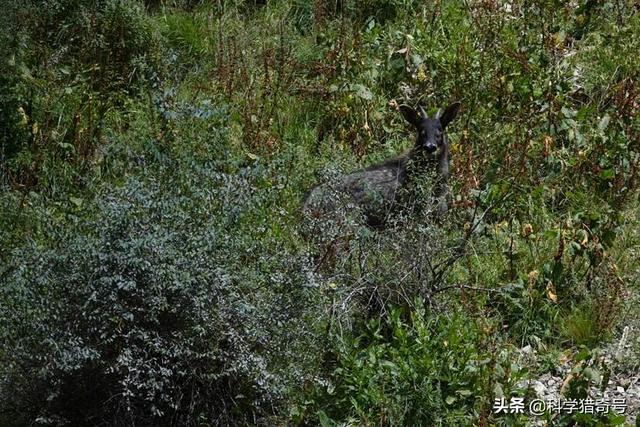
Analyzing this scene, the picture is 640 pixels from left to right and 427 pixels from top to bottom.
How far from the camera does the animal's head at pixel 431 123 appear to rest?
1003cm

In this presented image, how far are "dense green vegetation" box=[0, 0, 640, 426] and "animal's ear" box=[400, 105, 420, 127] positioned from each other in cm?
42

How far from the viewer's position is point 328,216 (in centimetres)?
839

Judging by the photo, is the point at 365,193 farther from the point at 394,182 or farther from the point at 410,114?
the point at 410,114

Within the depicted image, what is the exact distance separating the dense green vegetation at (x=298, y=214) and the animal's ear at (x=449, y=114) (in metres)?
0.25

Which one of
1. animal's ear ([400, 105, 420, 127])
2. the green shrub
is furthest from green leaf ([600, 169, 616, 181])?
the green shrub

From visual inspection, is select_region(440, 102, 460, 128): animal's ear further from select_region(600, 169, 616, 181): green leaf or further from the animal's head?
select_region(600, 169, 616, 181): green leaf

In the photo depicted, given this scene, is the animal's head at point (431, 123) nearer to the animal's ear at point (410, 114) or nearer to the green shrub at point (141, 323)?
the animal's ear at point (410, 114)

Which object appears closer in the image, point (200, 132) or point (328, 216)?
point (328, 216)

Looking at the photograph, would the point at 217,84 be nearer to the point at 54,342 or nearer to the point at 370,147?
the point at 370,147

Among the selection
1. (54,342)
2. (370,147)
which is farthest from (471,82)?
→ (54,342)

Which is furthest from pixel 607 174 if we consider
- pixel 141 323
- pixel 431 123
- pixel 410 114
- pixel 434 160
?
pixel 141 323

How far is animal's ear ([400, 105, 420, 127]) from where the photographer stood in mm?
10137

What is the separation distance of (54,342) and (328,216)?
2.29 meters

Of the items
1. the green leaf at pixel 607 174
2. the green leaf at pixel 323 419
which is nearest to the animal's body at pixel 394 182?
the green leaf at pixel 607 174
